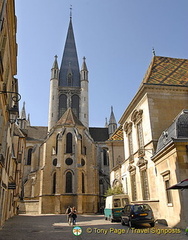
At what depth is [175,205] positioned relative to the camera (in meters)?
10.5

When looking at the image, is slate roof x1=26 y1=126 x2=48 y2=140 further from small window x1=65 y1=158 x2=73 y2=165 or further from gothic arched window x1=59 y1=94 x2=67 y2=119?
small window x1=65 y1=158 x2=73 y2=165

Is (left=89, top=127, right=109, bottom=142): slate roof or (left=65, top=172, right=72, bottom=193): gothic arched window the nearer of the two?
(left=65, top=172, right=72, bottom=193): gothic arched window

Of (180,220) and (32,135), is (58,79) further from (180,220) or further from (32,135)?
(180,220)

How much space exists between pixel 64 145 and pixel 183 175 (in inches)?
1017

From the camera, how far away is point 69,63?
56.7 meters

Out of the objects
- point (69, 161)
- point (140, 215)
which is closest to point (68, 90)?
point (69, 161)

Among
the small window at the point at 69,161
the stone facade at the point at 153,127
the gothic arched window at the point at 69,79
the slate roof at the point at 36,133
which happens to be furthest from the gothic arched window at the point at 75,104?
the stone facade at the point at 153,127

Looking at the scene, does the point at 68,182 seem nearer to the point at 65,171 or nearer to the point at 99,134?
the point at 65,171

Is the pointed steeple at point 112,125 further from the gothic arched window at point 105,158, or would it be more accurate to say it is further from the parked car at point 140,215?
the parked car at point 140,215

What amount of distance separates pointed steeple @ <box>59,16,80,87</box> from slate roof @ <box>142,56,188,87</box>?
114 feet

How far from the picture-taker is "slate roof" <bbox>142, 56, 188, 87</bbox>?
16.4m

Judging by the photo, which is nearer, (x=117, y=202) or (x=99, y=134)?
(x=117, y=202)

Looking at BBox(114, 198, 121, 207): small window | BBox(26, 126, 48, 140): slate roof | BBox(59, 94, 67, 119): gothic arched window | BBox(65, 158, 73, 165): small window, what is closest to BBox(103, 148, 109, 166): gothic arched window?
BBox(65, 158, 73, 165): small window

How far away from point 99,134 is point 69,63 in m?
19.5
